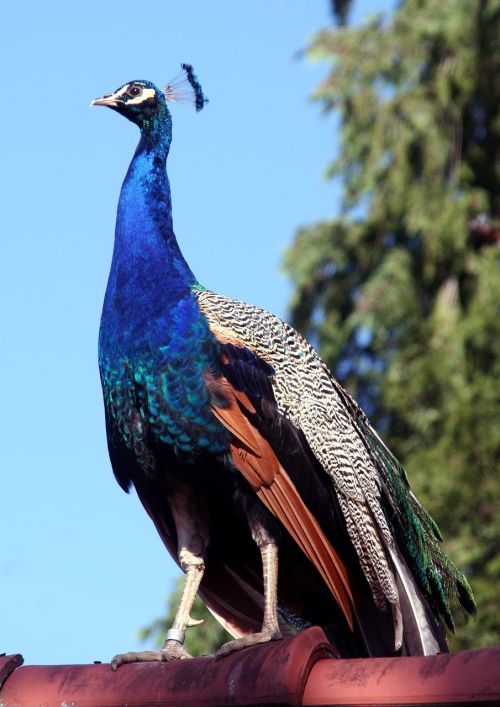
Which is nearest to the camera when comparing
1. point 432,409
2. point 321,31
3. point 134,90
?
point 134,90

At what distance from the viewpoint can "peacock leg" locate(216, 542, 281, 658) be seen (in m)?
3.37

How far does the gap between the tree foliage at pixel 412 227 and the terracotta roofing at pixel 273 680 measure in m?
5.71

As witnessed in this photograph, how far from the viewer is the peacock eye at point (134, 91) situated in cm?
452

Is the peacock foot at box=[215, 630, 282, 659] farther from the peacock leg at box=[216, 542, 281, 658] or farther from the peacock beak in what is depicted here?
the peacock beak

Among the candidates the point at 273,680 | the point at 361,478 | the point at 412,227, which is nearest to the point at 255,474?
the point at 361,478

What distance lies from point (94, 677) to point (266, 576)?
940 mm

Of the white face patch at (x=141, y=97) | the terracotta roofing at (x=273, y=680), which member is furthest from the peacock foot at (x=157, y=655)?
the white face patch at (x=141, y=97)

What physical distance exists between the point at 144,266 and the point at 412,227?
243 inches

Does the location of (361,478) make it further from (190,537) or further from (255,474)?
(190,537)

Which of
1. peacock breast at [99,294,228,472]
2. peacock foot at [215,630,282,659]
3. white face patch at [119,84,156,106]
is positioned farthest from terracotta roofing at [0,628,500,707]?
white face patch at [119,84,156,106]

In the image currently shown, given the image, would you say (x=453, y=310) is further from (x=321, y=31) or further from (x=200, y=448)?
(x=200, y=448)

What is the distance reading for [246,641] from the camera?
3.22m

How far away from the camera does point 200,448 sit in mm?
3643

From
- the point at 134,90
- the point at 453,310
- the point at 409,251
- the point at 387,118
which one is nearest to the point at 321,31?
the point at 387,118
